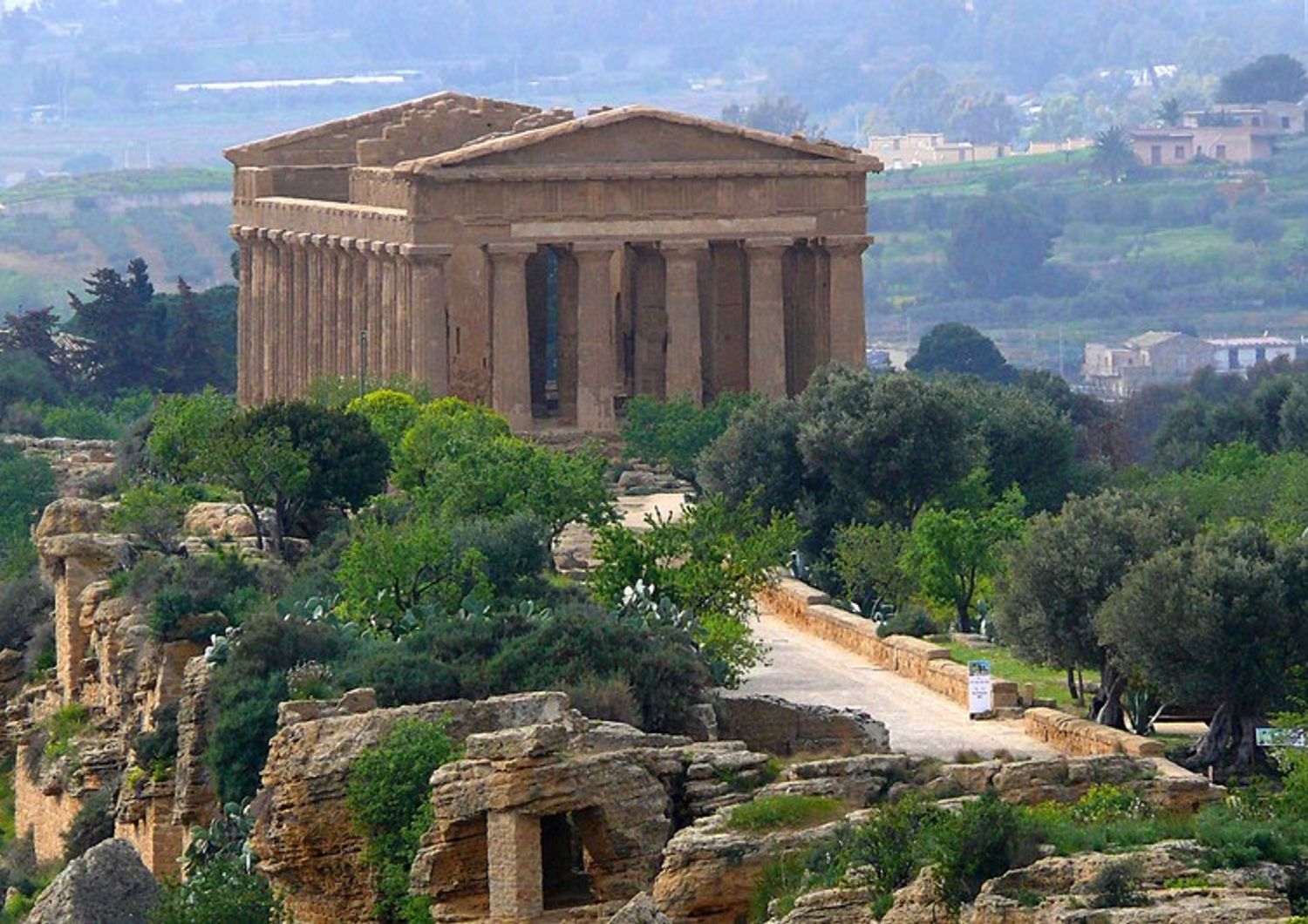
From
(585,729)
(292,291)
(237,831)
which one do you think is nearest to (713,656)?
(237,831)

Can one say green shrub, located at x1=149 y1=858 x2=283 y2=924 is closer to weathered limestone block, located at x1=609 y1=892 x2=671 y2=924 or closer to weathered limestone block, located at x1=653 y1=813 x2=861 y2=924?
weathered limestone block, located at x1=653 y1=813 x2=861 y2=924

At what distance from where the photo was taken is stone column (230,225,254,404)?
108 meters

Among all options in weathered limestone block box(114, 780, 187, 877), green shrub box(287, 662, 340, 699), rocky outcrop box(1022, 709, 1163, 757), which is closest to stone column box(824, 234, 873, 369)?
weathered limestone block box(114, 780, 187, 877)

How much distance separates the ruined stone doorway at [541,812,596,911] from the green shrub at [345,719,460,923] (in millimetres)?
1039

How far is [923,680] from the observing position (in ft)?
172

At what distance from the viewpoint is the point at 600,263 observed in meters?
95.7

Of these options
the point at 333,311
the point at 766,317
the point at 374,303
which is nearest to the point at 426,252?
the point at 374,303

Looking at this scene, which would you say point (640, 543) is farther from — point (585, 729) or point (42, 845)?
point (585, 729)

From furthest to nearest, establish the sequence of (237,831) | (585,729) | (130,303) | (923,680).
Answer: (130,303), (923,680), (237,831), (585,729)

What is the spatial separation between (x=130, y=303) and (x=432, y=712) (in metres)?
77.9

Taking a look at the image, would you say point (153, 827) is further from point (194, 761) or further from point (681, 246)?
point (681, 246)

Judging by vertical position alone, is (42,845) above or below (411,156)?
below

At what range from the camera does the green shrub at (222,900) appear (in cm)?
4188

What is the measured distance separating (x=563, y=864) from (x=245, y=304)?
7061 cm
